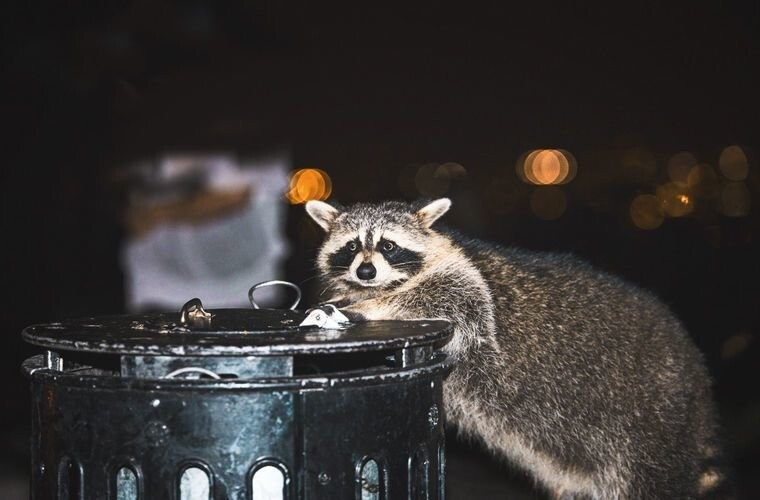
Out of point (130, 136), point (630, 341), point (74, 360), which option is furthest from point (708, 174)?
point (74, 360)

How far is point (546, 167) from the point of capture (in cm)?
3541

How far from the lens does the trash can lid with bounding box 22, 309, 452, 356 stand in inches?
94.7

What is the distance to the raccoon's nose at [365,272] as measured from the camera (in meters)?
4.21

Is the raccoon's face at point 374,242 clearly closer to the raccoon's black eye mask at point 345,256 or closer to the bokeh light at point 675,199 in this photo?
the raccoon's black eye mask at point 345,256

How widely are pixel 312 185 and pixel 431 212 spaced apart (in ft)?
39.2

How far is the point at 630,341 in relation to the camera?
4242mm

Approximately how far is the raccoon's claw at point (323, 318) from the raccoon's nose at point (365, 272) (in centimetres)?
134

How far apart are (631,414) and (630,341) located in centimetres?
30

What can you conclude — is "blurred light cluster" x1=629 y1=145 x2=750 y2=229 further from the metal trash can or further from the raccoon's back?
the metal trash can

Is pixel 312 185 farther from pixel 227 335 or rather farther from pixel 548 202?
pixel 227 335

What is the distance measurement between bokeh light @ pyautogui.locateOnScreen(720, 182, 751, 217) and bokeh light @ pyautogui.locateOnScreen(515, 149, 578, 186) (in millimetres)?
10943

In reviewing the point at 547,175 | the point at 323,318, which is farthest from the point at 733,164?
the point at 323,318

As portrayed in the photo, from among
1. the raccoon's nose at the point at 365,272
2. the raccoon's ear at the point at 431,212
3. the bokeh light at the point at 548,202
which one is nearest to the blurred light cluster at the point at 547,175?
the bokeh light at the point at 548,202

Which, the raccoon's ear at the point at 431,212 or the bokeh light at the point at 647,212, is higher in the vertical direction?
the raccoon's ear at the point at 431,212
